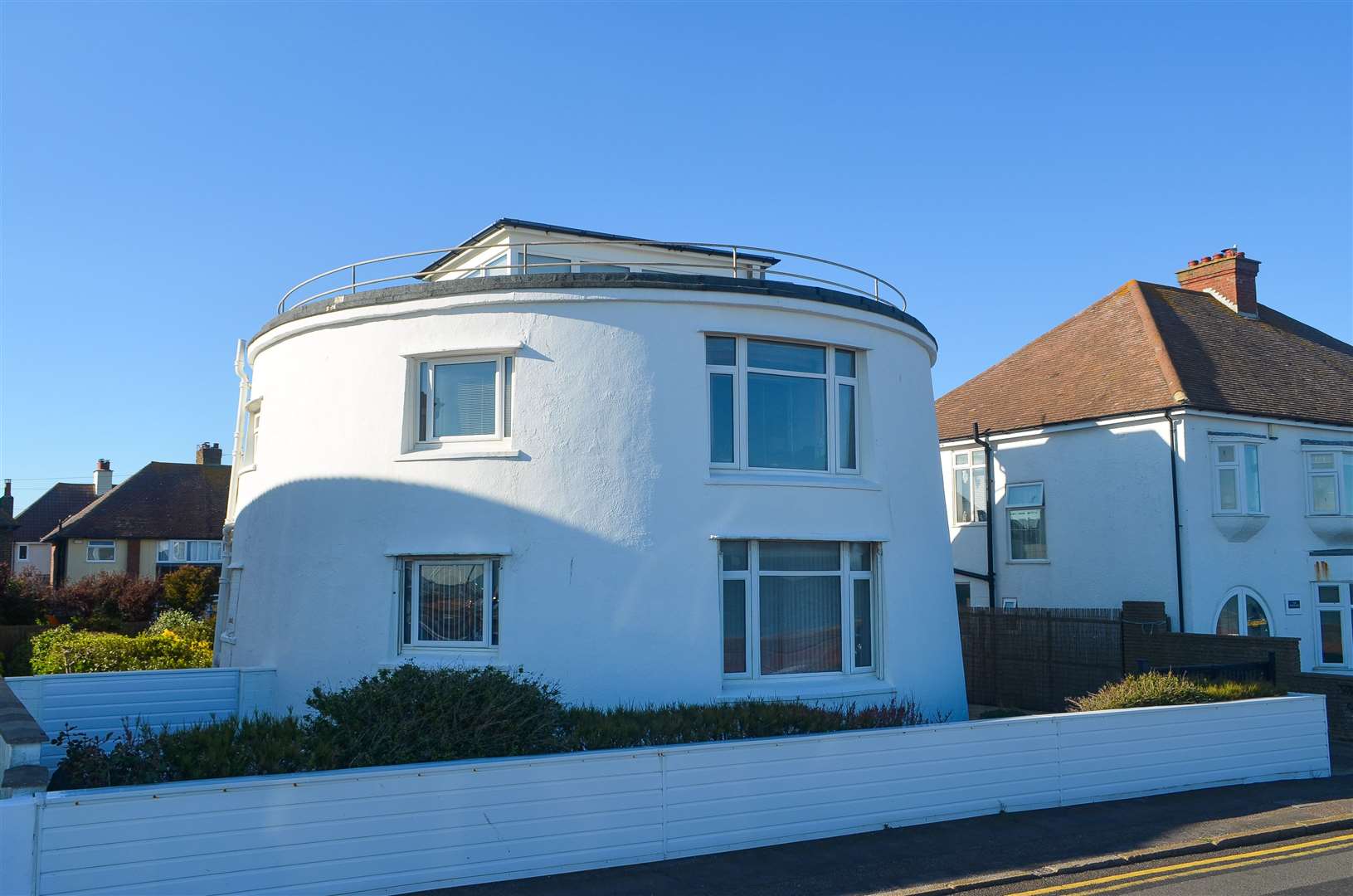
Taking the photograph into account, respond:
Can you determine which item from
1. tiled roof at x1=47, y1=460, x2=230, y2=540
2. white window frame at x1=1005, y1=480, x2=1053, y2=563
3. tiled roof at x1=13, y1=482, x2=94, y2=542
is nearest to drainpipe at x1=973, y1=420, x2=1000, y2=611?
white window frame at x1=1005, y1=480, x2=1053, y2=563

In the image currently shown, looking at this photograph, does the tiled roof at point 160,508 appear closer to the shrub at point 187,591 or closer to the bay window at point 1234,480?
the shrub at point 187,591

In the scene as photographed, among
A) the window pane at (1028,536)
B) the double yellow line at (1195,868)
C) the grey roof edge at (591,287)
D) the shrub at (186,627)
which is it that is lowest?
the double yellow line at (1195,868)

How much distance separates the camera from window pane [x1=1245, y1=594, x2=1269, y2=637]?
21734 millimetres

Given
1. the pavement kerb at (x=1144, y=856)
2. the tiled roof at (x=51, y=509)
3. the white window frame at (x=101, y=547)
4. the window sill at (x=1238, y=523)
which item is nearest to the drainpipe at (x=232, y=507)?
the pavement kerb at (x=1144, y=856)

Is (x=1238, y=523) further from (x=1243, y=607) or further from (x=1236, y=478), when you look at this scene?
(x=1243, y=607)

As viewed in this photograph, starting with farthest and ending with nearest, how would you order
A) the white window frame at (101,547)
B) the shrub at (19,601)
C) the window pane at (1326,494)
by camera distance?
1. the white window frame at (101,547)
2. the shrub at (19,601)
3. the window pane at (1326,494)

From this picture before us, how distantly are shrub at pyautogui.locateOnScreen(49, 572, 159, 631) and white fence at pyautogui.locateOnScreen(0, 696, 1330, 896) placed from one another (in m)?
29.4

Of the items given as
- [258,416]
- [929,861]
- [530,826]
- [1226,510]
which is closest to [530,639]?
[530,826]

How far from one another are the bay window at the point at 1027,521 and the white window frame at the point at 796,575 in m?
10.7

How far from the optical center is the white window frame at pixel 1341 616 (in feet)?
74.0

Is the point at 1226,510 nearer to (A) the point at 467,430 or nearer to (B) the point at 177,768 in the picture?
(A) the point at 467,430

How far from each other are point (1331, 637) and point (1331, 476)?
10.8 feet

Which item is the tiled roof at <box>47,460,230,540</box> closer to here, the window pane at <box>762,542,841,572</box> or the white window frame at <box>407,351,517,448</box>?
the white window frame at <box>407,351,517,448</box>

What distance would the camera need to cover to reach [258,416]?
16969mm
